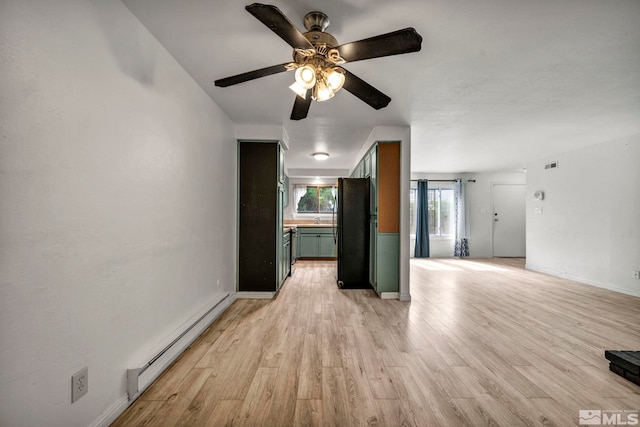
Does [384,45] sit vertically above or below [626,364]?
above

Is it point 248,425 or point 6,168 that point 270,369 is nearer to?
point 248,425

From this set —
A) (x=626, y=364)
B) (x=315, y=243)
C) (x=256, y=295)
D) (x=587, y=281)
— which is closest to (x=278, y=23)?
(x=626, y=364)

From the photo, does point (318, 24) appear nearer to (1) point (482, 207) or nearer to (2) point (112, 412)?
(2) point (112, 412)

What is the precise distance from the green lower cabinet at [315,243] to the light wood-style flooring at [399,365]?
126 inches

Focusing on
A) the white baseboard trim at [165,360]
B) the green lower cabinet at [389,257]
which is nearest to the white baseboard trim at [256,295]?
the white baseboard trim at [165,360]

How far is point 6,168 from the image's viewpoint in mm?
971

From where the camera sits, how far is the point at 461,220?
24.3ft

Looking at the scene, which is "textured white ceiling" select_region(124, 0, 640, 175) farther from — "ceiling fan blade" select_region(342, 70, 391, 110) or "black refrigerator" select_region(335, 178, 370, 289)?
"black refrigerator" select_region(335, 178, 370, 289)

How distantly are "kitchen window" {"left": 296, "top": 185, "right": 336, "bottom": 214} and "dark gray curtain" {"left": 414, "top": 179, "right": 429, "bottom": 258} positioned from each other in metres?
2.45

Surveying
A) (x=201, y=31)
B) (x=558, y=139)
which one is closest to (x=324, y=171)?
(x=558, y=139)

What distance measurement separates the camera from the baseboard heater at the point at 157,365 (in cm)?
157

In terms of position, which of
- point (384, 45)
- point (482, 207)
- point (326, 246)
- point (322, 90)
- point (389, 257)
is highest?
point (384, 45)

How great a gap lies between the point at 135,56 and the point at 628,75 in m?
3.95

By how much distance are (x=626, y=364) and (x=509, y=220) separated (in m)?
6.61
